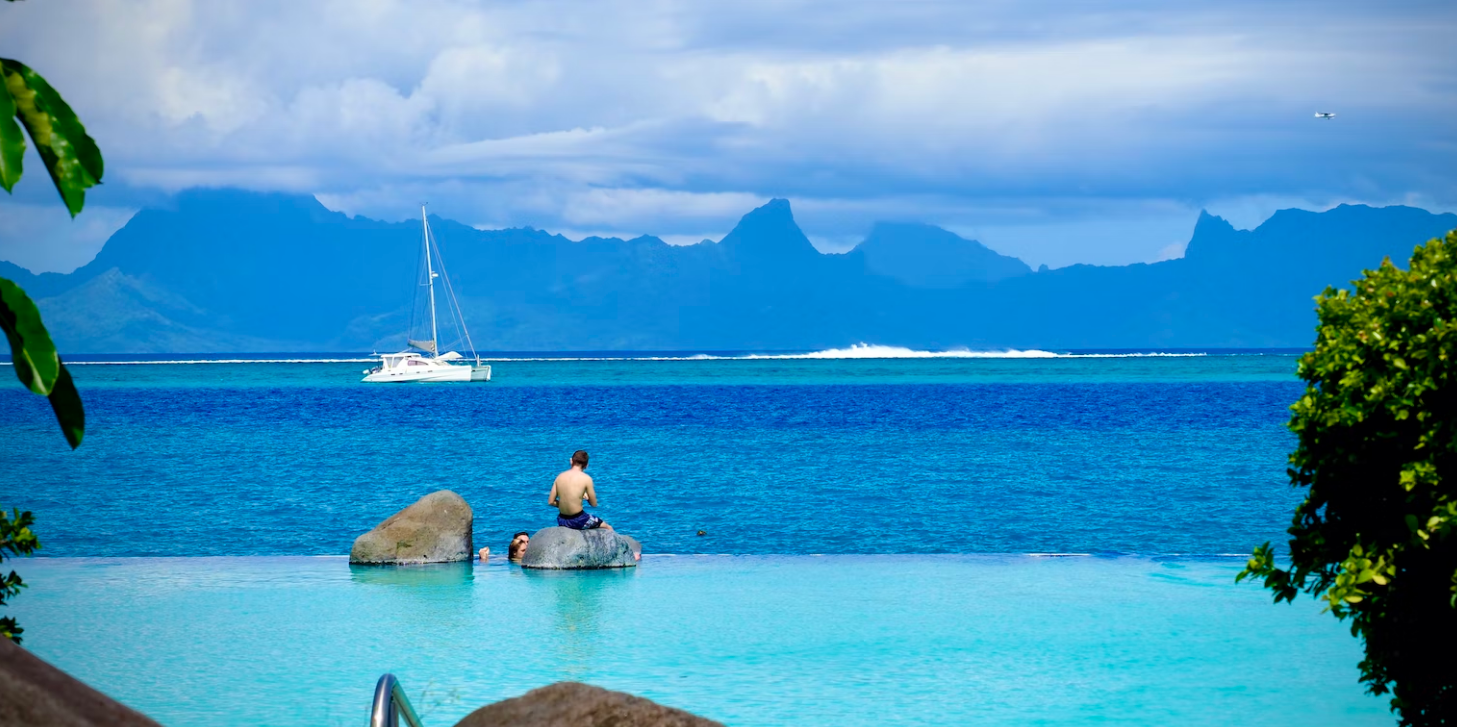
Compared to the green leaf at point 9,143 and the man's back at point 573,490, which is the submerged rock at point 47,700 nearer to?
the green leaf at point 9,143

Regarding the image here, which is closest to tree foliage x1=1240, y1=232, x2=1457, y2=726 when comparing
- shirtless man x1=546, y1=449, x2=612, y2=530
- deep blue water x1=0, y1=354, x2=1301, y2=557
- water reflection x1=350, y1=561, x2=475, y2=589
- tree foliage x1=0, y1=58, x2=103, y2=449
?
tree foliage x1=0, y1=58, x2=103, y2=449

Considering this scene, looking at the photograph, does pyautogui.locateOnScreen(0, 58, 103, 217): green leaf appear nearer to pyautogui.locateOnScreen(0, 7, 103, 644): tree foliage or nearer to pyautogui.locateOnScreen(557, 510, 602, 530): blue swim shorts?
pyautogui.locateOnScreen(0, 7, 103, 644): tree foliage

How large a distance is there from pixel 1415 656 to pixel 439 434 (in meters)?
57.6

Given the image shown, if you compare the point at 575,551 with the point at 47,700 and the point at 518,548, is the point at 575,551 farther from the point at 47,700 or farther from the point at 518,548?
the point at 47,700

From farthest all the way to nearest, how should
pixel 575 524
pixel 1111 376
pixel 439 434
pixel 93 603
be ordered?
pixel 1111 376 < pixel 439 434 < pixel 575 524 < pixel 93 603

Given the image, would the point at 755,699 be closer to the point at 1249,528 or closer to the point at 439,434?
the point at 1249,528

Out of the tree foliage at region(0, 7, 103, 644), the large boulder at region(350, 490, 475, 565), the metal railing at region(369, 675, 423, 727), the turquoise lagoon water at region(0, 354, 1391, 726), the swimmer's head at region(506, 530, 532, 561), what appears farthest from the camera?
the swimmer's head at region(506, 530, 532, 561)

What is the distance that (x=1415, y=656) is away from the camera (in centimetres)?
647

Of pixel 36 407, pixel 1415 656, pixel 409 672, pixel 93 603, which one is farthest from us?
pixel 36 407

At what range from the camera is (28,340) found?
393 centimetres

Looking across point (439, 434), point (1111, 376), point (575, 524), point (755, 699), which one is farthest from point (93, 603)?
point (1111, 376)

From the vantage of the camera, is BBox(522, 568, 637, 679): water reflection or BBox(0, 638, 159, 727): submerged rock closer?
BBox(0, 638, 159, 727): submerged rock

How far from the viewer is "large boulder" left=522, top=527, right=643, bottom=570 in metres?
18.3

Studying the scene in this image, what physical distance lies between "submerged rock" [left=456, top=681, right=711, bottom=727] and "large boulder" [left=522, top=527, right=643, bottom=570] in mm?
11257
